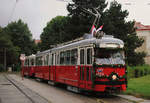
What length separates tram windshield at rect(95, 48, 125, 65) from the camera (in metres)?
12.6

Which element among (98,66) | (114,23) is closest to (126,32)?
(114,23)

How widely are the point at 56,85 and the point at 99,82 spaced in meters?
9.06

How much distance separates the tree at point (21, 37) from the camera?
→ 2911 inches

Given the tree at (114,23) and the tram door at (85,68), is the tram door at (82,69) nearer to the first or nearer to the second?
the tram door at (85,68)

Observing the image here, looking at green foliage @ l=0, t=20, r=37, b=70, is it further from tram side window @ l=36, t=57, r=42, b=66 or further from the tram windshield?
the tram windshield

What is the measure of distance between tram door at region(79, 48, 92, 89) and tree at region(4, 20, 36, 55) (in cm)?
6122

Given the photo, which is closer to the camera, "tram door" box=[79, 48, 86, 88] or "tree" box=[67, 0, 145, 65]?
"tram door" box=[79, 48, 86, 88]

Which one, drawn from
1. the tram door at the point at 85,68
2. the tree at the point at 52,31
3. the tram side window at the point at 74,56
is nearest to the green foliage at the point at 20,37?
the tree at the point at 52,31

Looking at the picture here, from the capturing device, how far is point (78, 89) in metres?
→ 14.6

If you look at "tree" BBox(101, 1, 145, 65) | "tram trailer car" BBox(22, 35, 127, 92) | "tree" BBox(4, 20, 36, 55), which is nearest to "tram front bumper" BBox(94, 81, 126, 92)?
"tram trailer car" BBox(22, 35, 127, 92)

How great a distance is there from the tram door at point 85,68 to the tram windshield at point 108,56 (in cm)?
46

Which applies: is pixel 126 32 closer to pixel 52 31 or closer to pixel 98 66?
pixel 52 31

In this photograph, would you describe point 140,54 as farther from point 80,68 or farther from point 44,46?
point 80,68

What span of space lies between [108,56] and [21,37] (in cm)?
6446
